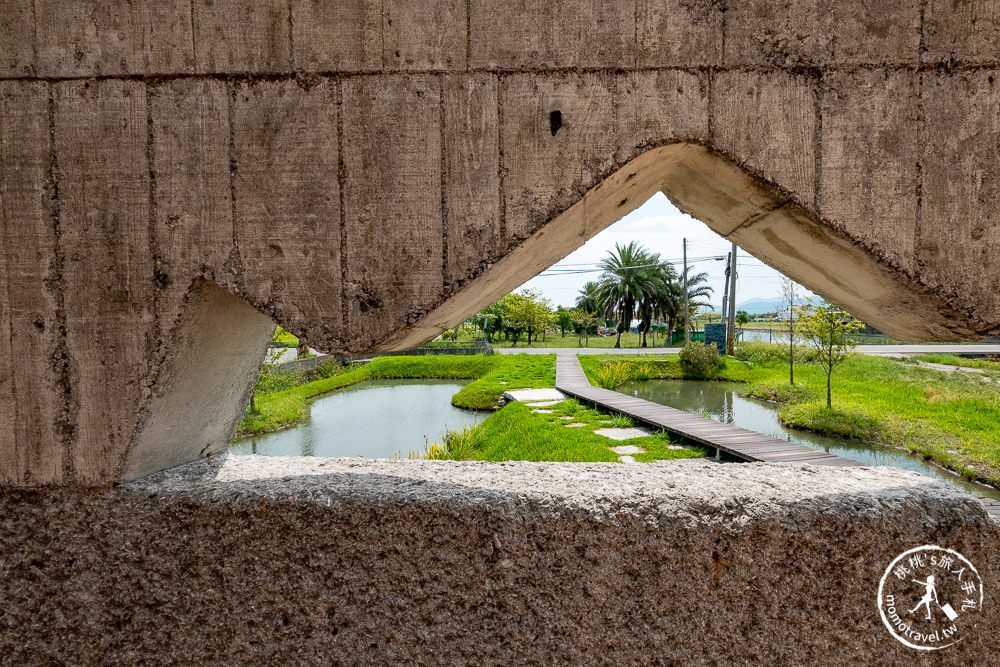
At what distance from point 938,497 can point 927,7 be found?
Result: 184 centimetres

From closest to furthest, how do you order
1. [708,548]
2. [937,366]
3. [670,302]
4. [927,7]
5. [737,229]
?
[927,7]
[708,548]
[737,229]
[937,366]
[670,302]

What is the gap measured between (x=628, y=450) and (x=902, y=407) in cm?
787

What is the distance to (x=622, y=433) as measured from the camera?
8.55 metres

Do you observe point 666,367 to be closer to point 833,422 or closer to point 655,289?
point 833,422

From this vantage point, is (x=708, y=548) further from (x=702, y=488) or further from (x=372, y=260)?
(x=372, y=260)

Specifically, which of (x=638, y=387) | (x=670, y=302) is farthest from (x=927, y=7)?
(x=670, y=302)


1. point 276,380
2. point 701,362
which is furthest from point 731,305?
point 276,380

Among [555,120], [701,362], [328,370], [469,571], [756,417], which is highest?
[555,120]

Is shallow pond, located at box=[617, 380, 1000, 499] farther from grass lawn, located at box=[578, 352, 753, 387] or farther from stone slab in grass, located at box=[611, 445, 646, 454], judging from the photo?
stone slab in grass, located at box=[611, 445, 646, 454]

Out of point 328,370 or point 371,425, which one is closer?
point 371,425

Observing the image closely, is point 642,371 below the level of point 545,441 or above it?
above

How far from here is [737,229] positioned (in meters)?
2.31

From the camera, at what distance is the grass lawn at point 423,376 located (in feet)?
40.2

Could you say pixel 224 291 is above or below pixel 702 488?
above
